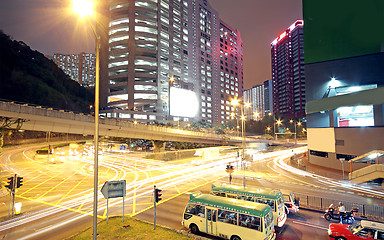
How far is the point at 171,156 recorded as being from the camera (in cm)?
4600

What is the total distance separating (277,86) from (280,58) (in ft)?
90.8

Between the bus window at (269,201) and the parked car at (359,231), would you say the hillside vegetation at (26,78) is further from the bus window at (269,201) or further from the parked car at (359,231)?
the parked car at (359,231)

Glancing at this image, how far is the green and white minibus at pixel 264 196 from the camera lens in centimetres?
1303

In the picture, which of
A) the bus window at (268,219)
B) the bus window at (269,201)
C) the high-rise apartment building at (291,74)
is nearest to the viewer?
the bus window at (268,219)

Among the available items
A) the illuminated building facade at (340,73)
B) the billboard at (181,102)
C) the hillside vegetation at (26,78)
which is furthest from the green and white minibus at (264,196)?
the hillside vegetation at (26,78)

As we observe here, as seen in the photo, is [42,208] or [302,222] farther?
[42,208]

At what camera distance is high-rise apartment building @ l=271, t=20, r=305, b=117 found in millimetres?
169000

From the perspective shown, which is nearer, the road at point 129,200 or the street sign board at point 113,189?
the street sign board at point 113,189

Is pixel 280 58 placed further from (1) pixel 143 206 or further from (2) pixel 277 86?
(1) pixel 143 206

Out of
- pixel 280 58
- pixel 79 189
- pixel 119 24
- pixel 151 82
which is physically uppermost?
pixel 280 58

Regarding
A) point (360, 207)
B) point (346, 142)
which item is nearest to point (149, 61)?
point (346, 142)

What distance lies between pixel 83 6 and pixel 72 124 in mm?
25552

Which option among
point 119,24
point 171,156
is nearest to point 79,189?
point 171,156

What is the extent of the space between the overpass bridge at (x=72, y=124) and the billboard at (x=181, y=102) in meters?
32.7
